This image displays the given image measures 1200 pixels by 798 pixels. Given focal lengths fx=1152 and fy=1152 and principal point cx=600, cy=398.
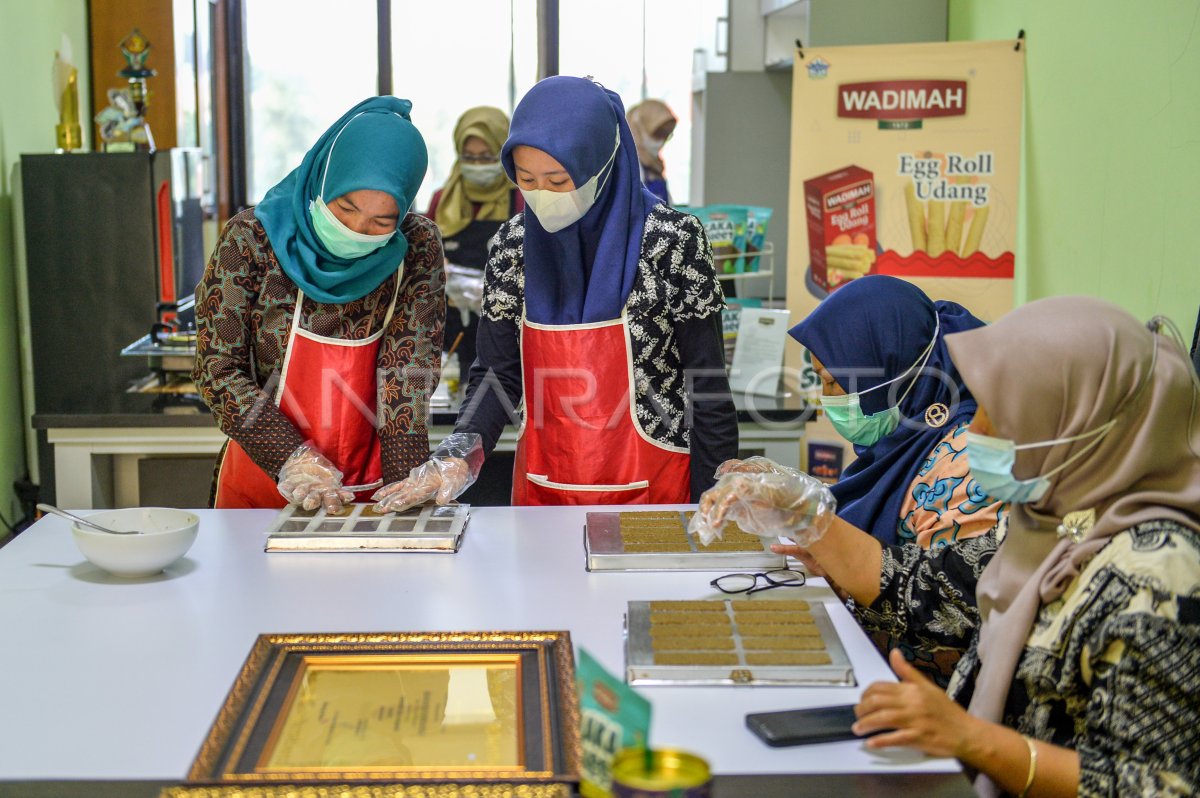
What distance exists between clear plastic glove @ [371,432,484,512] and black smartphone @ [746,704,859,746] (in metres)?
0.84

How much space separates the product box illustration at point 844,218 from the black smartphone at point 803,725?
9.41ft

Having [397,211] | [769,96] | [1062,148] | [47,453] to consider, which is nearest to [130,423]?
[47,453]

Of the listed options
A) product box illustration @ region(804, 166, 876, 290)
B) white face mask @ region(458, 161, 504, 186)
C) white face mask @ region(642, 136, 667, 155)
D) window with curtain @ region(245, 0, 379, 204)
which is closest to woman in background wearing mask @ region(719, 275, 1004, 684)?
product box illustration @ region(804, 166, 876, 290)

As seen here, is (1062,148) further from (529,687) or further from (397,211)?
(529,687)

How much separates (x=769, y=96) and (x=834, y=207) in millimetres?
1341

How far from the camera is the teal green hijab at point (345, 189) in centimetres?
194

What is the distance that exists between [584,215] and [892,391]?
634 mm

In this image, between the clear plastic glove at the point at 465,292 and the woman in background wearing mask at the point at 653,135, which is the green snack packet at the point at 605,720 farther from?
the woman in background wearing mask at the point at 653,135

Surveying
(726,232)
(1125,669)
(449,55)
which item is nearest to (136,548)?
(1125,669)

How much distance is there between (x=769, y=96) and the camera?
16.6 feet

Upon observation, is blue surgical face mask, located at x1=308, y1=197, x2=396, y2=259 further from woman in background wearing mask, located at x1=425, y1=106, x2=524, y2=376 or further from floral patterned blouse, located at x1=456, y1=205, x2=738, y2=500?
woman in background wearing mask, located at x1=425, y1=106, x2=524, y2=376

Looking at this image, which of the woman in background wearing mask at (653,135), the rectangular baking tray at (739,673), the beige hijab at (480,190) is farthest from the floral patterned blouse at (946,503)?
the woman in background wearing mask at (653,135)

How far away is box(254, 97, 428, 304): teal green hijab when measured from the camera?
1943 mm

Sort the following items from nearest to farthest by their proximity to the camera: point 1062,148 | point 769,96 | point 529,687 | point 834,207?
point 529,687
point 1062,148
point 834,207
point 769,96
